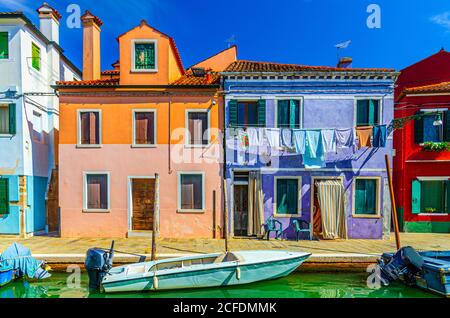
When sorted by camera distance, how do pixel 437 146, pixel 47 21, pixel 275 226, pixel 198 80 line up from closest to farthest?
pixel 275 226 → pixel 198 80 → pixel 437 146 → pixel 47 21

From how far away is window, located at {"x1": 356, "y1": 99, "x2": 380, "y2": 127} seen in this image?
1162 centimetres

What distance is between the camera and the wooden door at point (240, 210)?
1201 centimetres

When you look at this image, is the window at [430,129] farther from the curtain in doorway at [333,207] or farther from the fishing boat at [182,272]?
the fishing boat at [182,272]

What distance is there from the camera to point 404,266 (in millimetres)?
8055

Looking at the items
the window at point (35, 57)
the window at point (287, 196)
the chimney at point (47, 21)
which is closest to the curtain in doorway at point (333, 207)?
the window at point (287, 196)

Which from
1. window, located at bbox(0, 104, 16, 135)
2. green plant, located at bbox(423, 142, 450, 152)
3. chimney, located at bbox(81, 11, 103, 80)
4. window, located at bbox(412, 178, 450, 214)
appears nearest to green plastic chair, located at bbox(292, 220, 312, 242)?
window, located at bbox(412, 178, 450, 214)

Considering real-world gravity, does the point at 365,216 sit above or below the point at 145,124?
below

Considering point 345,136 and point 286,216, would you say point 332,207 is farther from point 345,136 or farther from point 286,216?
point 345,136

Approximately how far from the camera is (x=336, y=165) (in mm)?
11688

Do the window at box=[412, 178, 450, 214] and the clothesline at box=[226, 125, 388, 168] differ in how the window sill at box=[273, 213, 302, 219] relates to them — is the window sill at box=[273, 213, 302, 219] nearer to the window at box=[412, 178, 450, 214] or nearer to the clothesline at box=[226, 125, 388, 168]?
the clothesline at box=[226, 125, 388, 168]

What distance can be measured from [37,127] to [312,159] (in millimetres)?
12264

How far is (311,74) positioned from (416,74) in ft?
32.4

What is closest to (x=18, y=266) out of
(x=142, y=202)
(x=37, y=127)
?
(x=142, y=202)
